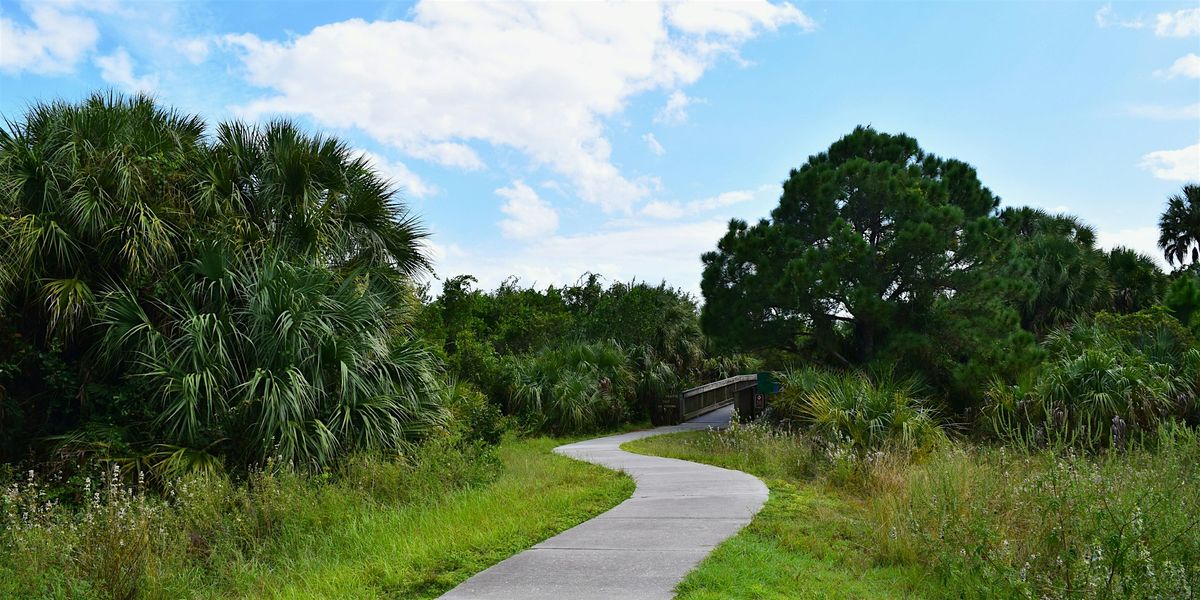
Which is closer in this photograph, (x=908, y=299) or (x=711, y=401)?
(x=908, y=299)

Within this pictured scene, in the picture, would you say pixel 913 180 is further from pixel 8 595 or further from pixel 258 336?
pixel 8 595

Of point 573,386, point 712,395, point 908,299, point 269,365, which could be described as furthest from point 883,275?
point 269,365

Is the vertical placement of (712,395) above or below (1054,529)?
above

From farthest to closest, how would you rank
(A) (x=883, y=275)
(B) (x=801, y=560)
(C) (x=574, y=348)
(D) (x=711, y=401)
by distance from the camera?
(D) (x=711, y=401)
(C) (x=574, y=348)
(A) (x=883, y=275)
(B) (x=801, y=560)

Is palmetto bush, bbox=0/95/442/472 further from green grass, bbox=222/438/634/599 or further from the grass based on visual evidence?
green grass, bbox=222/438/634/599

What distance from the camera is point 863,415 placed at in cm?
1338

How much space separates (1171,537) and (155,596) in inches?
251

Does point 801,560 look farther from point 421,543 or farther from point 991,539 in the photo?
point 421,543

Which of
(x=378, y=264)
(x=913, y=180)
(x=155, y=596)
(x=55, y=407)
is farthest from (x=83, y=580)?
(x=913, y=180)

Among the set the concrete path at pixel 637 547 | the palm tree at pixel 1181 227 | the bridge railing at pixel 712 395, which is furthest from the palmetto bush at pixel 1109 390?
the palm tree at pixel 1181 227

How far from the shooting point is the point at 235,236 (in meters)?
11.6

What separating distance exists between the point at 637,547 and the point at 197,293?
7.53m

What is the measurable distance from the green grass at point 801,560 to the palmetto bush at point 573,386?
35.9 feet

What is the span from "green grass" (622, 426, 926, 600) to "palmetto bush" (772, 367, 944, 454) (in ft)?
10.6
